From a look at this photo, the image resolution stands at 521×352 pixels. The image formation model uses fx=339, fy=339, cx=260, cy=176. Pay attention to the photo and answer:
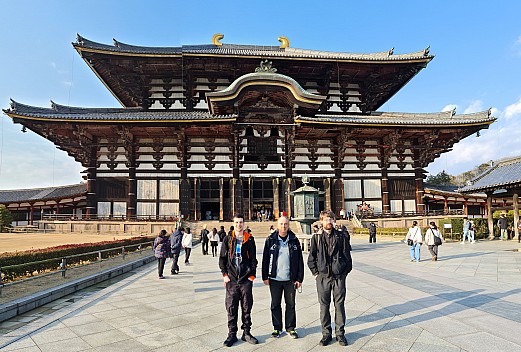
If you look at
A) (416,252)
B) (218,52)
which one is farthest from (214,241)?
(218,52)

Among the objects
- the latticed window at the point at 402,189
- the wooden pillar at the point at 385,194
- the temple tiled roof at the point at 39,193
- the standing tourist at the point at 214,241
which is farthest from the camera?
the temple tiled roof at the point at 39,193

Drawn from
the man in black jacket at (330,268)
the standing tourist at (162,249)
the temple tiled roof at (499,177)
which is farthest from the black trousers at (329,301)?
the temple tiled roof at (499,177)

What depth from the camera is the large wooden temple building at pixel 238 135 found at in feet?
88.1

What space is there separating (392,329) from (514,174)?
61.6ft

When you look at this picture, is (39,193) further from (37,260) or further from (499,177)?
(499,177)

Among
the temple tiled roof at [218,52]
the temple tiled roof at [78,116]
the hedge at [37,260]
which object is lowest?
the hedge at [37,260]

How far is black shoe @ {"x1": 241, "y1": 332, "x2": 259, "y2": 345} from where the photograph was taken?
499cm

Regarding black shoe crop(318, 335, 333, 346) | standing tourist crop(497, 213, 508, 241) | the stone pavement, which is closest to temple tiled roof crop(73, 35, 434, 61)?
standing tourist crop(497, 213, 508, 241)

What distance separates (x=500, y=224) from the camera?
21641 mm

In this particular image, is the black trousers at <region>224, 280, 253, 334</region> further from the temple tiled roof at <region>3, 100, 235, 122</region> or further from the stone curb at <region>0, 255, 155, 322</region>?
the temple tiled roof at <region>3, 100, 235, 122</region>

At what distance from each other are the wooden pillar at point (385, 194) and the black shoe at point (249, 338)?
26.5 metres

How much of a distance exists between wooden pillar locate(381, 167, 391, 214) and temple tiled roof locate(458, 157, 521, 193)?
7320mm

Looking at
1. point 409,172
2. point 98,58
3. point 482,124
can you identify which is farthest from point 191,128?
point 482,124

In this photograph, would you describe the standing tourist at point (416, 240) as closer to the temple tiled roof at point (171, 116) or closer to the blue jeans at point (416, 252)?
the blue jeans at point (416, 252)
